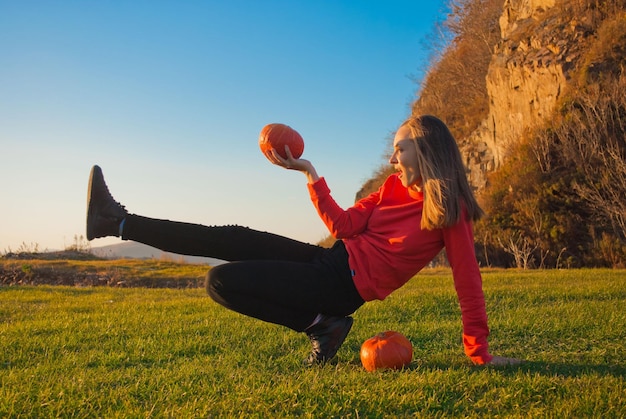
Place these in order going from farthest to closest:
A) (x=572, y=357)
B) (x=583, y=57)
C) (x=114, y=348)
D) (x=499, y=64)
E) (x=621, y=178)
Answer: (x=499, y=64) → (x=583, y=57) → (x=621, y=178) → (x=114, y=348) → (x=572, y=357)

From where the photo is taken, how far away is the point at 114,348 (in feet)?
16.8

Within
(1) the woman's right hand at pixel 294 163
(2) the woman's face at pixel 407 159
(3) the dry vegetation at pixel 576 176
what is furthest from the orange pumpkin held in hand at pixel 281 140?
(3) the dry vegetation at pixel 576 176

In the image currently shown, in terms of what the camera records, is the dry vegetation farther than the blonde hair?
Yes

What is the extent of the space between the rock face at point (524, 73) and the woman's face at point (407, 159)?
62.2ft

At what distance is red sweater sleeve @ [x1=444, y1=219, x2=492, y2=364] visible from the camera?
3816 mm

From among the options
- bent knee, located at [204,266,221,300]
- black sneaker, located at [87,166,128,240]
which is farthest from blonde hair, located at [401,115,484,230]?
black sneaker, located at [87,166,128,240]

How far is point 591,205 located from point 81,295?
14655 millimetres

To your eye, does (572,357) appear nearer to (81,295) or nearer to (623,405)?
(623,405)

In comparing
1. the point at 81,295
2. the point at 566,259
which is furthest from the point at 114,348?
the point at 566,259

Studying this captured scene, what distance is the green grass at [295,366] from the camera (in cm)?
308

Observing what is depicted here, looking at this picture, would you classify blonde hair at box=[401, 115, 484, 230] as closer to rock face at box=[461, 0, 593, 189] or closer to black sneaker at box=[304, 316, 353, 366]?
black sneaker at box=[304, 316, 353, 366]

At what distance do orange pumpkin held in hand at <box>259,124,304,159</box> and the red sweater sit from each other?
1.56ft

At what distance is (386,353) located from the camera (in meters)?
3.95

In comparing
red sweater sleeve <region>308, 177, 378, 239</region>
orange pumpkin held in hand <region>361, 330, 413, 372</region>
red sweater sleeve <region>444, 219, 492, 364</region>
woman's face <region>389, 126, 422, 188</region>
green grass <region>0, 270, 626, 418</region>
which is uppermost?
woman's face <region>389, 126, 422, 188</region>
